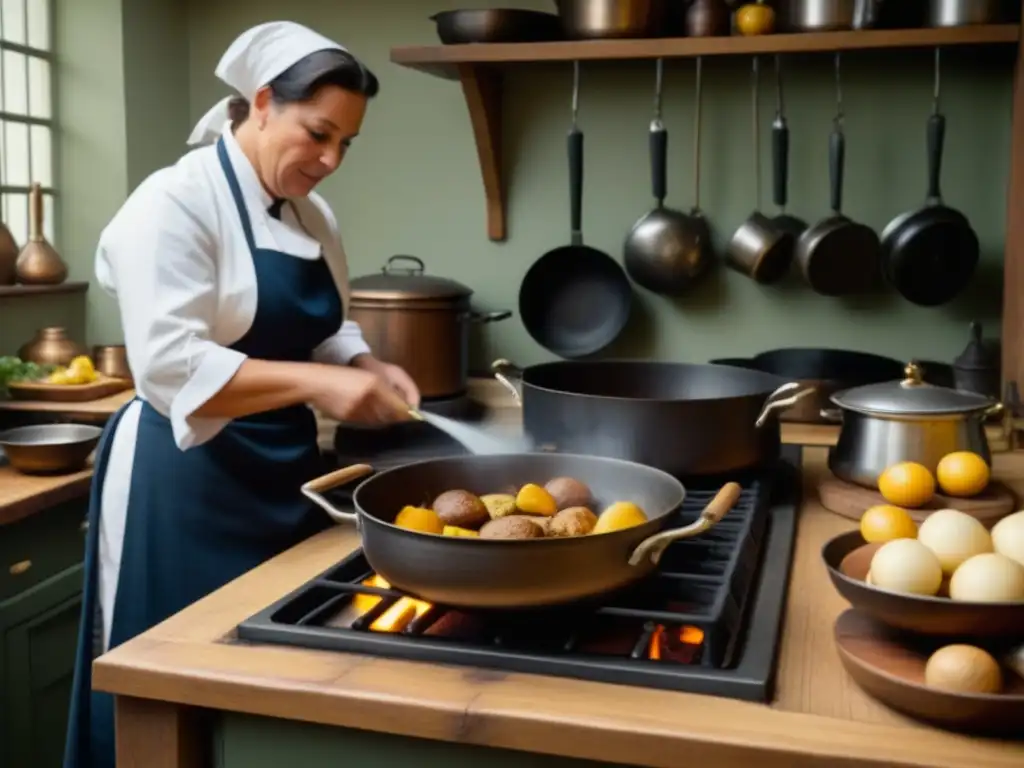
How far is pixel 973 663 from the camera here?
2.50 feet

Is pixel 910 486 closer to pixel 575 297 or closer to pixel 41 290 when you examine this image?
pixel 575 297

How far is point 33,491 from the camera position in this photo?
A: 176 centimetres

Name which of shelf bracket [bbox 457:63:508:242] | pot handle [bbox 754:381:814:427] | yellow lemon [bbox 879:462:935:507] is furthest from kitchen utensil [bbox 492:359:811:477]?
shelf bracket [bbox 457:63:508:242]

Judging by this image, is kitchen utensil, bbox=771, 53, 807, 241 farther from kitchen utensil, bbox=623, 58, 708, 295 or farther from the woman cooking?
the woman cooking

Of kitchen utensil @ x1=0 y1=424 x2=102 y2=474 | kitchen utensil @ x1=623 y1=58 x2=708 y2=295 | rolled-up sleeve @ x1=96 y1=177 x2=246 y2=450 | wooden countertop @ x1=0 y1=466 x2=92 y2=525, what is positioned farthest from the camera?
kitchen utensil @ x1=623 y1=58 x2=708 y2=295

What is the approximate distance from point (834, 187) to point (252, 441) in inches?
51.6

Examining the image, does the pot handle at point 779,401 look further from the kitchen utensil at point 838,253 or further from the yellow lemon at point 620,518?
the kitchen utensil at point 838,253

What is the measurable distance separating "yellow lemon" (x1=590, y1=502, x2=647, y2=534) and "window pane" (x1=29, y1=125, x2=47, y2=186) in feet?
6.62

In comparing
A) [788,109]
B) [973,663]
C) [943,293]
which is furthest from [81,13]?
[973,663]

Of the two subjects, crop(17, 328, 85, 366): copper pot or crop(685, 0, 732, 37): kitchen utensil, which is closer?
crop(685, 0, 732, 37): kitchen utensil

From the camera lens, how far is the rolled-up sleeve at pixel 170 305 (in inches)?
54.7

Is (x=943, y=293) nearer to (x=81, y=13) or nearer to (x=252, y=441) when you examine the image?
(x=252, y=441)

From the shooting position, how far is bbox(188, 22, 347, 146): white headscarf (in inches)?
59.1

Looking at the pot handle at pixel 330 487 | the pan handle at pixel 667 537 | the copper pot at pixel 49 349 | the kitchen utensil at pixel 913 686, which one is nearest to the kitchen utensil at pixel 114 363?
the copper pot at pixel 49 349
